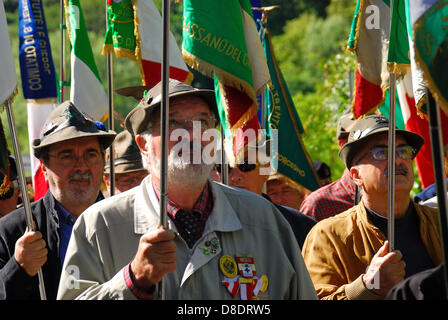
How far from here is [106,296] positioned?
3711mm

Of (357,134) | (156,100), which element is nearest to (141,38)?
(357,134)

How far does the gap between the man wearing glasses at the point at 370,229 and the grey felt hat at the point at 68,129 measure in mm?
1501

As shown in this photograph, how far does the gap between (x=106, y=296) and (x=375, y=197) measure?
2251mm

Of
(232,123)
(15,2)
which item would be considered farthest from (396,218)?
(15,2)

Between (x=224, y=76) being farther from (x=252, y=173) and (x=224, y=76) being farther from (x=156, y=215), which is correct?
(x=252, y=173)

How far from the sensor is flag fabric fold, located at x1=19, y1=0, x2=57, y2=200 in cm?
793

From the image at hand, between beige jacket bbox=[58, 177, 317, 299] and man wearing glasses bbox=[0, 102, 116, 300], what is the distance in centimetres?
117

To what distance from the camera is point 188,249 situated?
3988 mm

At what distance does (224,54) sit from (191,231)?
70.3 inches

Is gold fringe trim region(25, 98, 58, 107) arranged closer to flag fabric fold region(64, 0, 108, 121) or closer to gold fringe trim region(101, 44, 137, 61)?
flag fabric fold region(64, 0, 108, 121)

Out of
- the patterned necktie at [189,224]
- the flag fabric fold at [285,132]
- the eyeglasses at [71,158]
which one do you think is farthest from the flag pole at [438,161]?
the flag fabric fold at [285,132]

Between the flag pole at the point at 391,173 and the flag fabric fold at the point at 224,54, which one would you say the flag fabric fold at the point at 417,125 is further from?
the flag pole at the point at 391,173

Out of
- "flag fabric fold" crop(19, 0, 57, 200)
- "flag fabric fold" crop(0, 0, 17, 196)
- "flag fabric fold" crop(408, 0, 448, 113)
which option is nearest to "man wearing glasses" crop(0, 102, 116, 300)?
"flag fabric fold" crop(0, 0, 17, 196)
